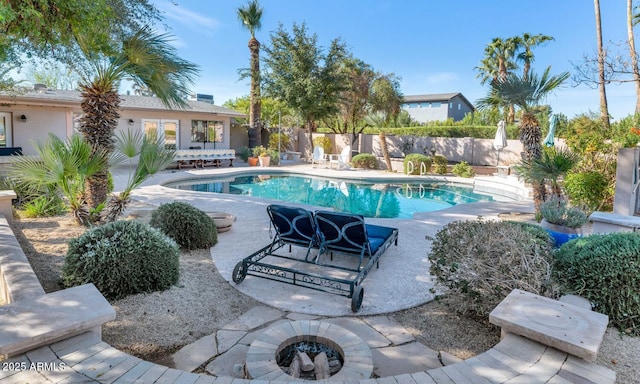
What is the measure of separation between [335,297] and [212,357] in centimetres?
163

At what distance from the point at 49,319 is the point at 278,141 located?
2073cm

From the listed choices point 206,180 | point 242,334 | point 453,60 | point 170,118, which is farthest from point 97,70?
point 453,60

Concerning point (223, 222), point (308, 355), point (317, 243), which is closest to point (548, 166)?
→ point (317, 243)

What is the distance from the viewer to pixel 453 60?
35.3 meters

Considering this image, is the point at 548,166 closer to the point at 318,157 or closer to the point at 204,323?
the point at 204,323

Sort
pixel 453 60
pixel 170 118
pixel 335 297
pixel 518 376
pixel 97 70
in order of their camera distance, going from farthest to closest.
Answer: pixel 453 60, pixel 170 118, pixel 97 70, pixel 335 297, pixel 518 376

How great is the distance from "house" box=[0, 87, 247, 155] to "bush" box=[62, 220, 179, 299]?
5.59m

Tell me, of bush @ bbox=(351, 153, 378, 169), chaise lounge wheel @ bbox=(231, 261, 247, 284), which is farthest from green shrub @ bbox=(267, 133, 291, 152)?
chaise lounge wheel @ bbox=(231, 261, 247, 284)

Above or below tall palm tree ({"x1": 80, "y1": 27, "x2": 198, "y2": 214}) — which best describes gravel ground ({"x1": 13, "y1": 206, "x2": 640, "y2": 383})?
below

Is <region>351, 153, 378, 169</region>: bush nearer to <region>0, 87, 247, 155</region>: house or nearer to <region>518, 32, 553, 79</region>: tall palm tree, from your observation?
<region>0, 87, 247, 155</region>: house

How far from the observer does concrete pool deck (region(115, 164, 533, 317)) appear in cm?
409

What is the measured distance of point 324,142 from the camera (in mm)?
23688

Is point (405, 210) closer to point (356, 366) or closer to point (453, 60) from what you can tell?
point (356, 366)

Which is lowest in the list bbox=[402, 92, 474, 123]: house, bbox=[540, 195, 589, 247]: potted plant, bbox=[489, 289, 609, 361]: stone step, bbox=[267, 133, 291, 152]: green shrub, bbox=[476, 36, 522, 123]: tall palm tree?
bbox=[489, 289, 609, 361]: stone step
